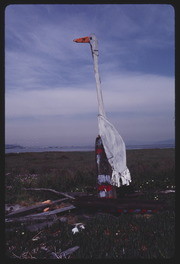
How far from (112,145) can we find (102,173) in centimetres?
89

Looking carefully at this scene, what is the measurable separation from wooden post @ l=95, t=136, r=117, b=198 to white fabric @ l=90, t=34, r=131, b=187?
0.25 meters

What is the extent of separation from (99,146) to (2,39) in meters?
5.32

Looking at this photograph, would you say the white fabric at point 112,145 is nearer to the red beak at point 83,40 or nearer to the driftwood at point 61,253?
the red beak at point 83,40

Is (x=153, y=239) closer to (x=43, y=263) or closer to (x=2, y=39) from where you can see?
(x=43, y=263)

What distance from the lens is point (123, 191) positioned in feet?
31.8

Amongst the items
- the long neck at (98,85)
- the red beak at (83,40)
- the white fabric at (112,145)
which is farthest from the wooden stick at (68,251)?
the red beak at (83,40)

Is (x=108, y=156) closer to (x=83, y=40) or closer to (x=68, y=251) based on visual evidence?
(x=68, y=251)

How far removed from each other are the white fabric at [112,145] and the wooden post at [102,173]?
0.82 ft

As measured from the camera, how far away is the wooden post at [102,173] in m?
7.58

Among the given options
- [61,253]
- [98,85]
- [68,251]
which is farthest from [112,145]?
[61,253]

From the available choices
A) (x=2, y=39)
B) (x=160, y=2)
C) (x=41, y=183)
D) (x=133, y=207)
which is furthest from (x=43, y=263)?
(x=41, y=183)

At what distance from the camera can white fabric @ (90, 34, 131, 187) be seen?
24.2ft

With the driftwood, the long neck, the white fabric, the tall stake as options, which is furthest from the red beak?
the driftwood

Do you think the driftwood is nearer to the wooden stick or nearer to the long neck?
the wooden stick
